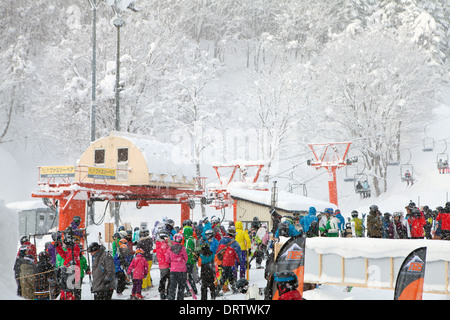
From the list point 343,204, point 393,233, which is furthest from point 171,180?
point 343,204

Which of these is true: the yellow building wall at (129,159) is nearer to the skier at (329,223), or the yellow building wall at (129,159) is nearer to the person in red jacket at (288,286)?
the skier at (329,223)

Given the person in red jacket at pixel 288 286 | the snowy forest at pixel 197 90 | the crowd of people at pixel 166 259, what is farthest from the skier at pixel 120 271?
the snowy forest at pixel 197 90

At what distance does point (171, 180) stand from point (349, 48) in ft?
85.5

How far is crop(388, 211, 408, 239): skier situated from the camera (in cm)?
1338

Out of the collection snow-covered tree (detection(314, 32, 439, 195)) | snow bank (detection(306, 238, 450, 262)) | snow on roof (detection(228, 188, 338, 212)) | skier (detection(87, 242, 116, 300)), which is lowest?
skier (detection(87, 242, 116, 300))

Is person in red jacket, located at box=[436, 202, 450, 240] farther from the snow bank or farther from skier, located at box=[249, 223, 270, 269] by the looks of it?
the snow bank

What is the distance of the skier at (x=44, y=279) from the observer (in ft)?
29.8

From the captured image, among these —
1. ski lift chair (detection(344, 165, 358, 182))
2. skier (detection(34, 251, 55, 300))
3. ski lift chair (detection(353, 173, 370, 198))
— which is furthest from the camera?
ski lift chair (detection(344, 165, 358, 182))

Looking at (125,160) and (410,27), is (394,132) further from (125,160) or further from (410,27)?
(125,160)

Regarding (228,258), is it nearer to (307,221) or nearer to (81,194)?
(307,221)

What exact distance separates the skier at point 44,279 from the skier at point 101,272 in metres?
1.34

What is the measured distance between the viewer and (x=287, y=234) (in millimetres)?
10406

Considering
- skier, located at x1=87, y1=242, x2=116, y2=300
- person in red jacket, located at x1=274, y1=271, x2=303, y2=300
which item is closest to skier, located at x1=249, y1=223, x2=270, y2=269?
skier, located at x1=87, y1=242, x2=116, y2=300

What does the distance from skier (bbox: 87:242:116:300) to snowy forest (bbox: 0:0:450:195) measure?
22453 mm
